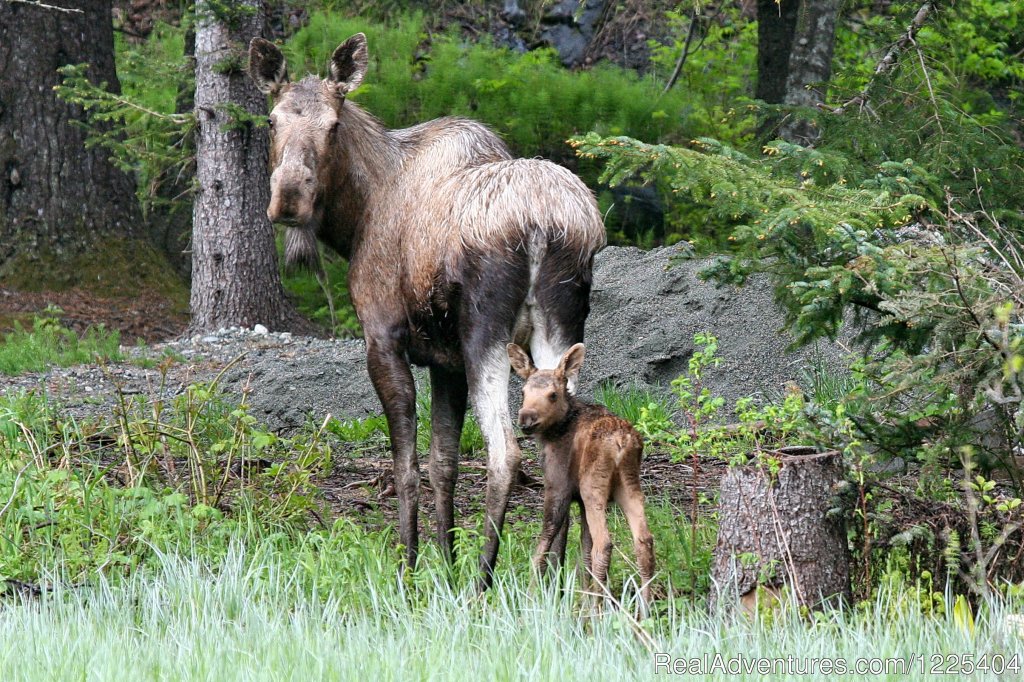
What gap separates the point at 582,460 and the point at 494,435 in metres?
0.56

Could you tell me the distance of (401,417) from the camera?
5.76 meters

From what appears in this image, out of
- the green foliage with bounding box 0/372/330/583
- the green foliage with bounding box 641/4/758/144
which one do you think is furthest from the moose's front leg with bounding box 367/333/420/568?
the green foliage with bounding box 641/4/758/144

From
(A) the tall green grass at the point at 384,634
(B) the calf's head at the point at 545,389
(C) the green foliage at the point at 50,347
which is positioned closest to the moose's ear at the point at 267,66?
(B) the calf's head at the point at 545,389

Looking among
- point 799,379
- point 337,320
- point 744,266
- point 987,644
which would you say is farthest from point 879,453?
point 337,320

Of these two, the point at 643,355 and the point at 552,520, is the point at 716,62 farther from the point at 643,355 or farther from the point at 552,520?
the point at 552,520

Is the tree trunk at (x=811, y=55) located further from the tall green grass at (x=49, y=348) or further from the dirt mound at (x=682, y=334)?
the tall green grass at (x=49, y=348)

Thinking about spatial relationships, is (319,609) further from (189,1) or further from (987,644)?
(189,1)

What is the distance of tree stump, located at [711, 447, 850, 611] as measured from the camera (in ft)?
15.5

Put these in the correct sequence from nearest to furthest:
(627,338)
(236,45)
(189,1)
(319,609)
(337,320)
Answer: (319,609) < (627,338) < (236,45) < (189,1) < (337,320)

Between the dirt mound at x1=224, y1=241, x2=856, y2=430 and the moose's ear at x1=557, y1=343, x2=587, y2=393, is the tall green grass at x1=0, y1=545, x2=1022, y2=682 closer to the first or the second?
the moose's ear at x1=557, y1=343, x2=587, y2=393

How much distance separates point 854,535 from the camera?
5.24 m

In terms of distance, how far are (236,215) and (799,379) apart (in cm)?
527

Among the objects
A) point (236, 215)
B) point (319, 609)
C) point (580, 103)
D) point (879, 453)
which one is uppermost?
point (580, 103)

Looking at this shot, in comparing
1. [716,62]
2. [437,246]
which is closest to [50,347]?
[437,246]
